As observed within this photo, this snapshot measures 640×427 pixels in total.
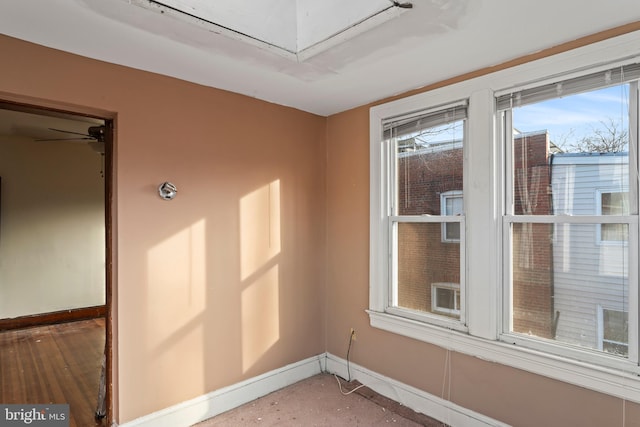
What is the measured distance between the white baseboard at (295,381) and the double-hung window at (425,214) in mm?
555

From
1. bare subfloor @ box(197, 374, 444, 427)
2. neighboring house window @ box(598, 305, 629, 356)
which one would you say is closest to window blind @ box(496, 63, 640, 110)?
neighboring house window @ box(598, 305, 629, 356)

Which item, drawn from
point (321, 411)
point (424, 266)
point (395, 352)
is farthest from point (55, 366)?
point (424, 266)

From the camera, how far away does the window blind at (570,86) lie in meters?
1.86

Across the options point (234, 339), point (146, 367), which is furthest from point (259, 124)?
point (146, 367)

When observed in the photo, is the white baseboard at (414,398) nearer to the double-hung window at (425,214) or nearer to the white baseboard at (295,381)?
the white baseboard at (295,381)

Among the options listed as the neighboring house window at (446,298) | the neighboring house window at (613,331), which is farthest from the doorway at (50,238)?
the neighboring house window at (613,331)

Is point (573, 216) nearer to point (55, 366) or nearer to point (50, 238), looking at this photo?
point (55, 366)

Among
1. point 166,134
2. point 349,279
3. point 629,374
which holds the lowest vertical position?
point 629,374

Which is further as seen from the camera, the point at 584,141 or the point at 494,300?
the point at 494,300

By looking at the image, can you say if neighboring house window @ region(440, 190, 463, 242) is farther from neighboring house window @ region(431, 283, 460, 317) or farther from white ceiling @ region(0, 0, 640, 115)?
white ceiling @ region(0, 0, 640, 115)

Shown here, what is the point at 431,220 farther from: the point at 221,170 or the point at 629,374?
the point at 221,170

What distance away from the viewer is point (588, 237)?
2.01m

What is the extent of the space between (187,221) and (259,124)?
0.97 metres

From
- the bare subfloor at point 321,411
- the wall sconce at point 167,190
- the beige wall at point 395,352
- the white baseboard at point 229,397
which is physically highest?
the wall sconce at point 167,190
